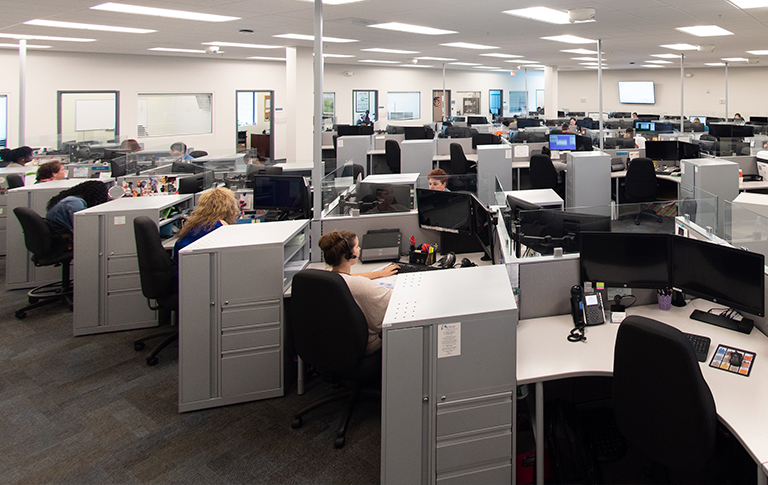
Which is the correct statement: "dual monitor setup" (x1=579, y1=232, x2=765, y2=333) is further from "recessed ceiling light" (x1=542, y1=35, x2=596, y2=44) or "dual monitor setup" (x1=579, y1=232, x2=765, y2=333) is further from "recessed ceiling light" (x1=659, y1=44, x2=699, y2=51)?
"recessed ceiling light" (x1=659, y1=44, x2=699, y2=51)

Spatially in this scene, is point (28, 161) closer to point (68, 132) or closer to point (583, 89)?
point (68, 132)

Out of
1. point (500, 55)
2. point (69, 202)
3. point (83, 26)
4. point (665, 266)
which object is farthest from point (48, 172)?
point (500, 55)

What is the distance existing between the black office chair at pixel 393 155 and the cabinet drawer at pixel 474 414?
6.27 m

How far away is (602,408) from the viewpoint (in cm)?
245

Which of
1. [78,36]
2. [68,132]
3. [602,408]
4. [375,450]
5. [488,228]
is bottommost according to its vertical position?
[375,450]

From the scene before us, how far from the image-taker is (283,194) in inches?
168

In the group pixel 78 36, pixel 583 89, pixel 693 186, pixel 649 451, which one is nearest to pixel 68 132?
pixel 78 36

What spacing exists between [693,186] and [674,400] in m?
3.50

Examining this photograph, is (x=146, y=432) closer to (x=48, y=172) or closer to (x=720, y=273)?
(x=720, y=273)

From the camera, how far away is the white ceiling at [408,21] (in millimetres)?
5125

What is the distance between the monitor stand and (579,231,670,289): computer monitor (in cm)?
20

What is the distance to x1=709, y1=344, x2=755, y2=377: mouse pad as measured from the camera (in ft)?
6.50

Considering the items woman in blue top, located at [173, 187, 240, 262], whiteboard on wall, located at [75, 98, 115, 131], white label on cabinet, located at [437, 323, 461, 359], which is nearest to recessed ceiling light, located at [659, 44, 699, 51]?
woman in blue top, located at [173, 187, 240, 262]

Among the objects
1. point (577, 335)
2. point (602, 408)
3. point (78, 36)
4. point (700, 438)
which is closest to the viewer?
point (700, 438)
